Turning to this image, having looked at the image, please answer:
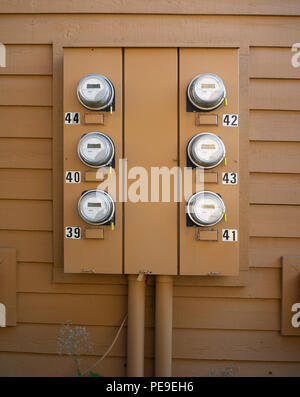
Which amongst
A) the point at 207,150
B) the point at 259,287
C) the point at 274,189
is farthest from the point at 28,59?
the point at 259,287

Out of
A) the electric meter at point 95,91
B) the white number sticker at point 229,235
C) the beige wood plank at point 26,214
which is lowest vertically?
the white number sticker at point 229,235

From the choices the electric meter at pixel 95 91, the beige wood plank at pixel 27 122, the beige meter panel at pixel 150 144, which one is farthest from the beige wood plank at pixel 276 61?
the beige wood plank at pixel 27 122

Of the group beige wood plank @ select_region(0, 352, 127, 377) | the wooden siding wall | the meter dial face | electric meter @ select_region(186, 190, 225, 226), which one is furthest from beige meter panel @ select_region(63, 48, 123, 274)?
beige wood plank @ select_region(0, 352, 127, 377)

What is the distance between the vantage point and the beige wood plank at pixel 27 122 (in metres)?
2.23

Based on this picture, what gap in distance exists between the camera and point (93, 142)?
6.19 feet

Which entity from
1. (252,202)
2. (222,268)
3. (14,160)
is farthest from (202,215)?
(14,160)

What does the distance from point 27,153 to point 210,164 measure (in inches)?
49.9

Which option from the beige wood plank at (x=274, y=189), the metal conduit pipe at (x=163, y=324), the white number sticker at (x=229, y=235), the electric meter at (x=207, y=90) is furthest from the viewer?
the beige wood plank at (x=274, y=189)

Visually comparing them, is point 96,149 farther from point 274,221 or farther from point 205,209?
point 274,221

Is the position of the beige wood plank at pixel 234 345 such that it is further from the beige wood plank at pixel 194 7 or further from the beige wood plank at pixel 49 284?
the beige wood plank at pixel 194 7

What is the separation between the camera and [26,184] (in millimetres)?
2246

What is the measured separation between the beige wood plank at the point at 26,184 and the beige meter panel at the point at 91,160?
1.12 ft

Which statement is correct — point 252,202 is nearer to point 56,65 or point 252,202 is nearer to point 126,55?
point 126,55

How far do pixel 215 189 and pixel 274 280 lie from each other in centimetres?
83
